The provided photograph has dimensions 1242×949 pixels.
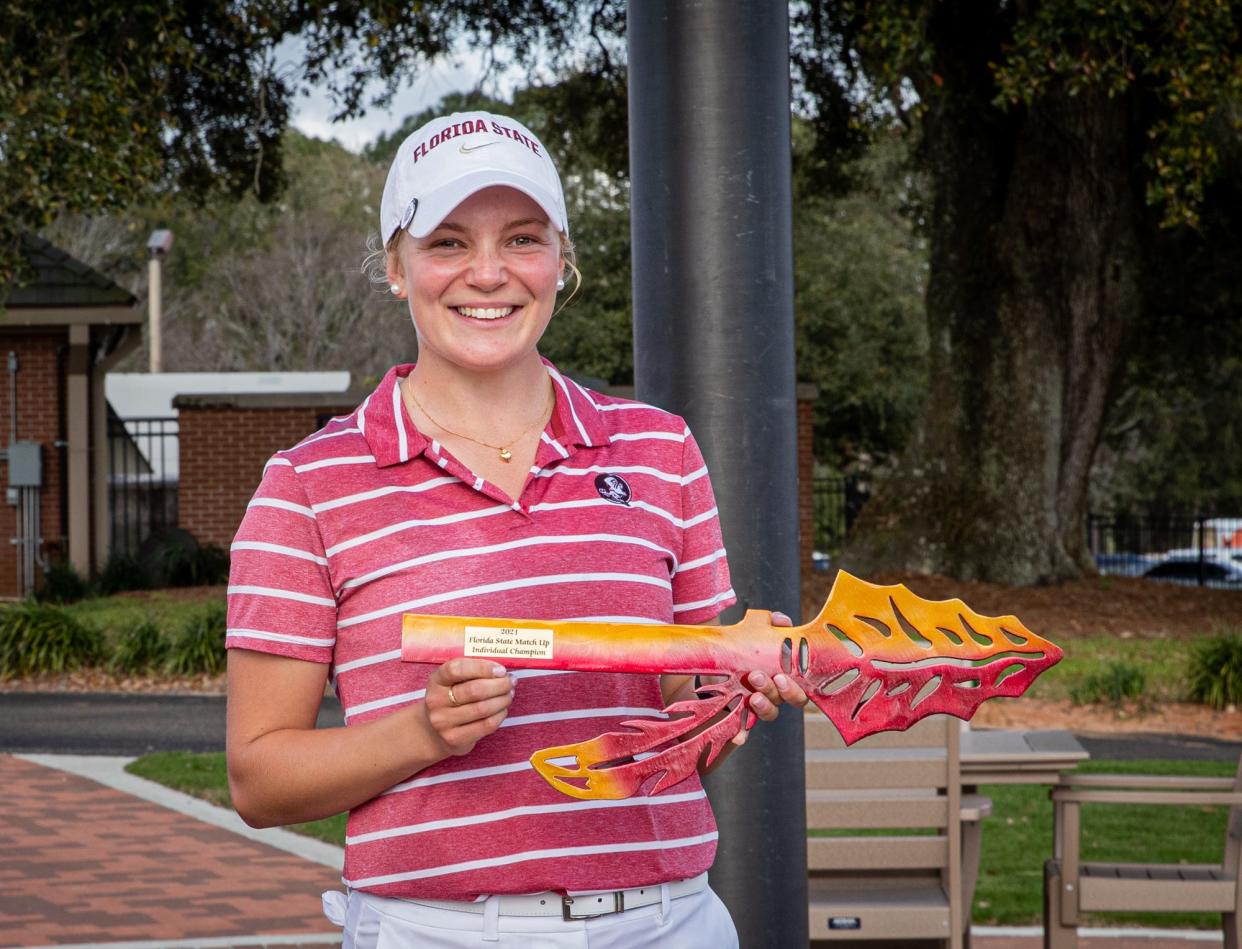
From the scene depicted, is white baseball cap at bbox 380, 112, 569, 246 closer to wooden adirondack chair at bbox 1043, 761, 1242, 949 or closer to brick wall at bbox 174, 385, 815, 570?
wooden adirondack chair at bbox 1043, 761, 1242, 949

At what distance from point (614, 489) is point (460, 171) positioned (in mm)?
430

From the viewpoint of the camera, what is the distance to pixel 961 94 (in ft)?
58.7

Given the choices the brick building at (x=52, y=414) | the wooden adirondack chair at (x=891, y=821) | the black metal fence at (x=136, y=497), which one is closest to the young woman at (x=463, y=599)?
the wooden adirondack chair at (x=891, y=821)

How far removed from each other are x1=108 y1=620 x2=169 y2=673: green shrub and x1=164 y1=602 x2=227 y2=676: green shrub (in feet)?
0.34

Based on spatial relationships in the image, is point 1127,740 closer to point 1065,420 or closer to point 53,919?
point 53,919

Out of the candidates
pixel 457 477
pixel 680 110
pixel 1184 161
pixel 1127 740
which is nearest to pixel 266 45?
pixel 1184 161

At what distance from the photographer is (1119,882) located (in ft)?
16.6

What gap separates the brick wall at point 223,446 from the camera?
20.6 m

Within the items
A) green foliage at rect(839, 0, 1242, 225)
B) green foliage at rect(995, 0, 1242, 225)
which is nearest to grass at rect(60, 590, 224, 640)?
green foliage at rect(839, 0, 1242, 225)

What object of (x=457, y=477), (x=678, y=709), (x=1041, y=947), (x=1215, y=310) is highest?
(x=1215, y=310)

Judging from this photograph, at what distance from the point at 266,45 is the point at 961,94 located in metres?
7.34

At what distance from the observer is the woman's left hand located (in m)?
1.91

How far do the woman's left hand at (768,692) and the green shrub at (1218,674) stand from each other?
426 inches

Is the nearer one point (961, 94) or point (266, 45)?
point (266, 45)
